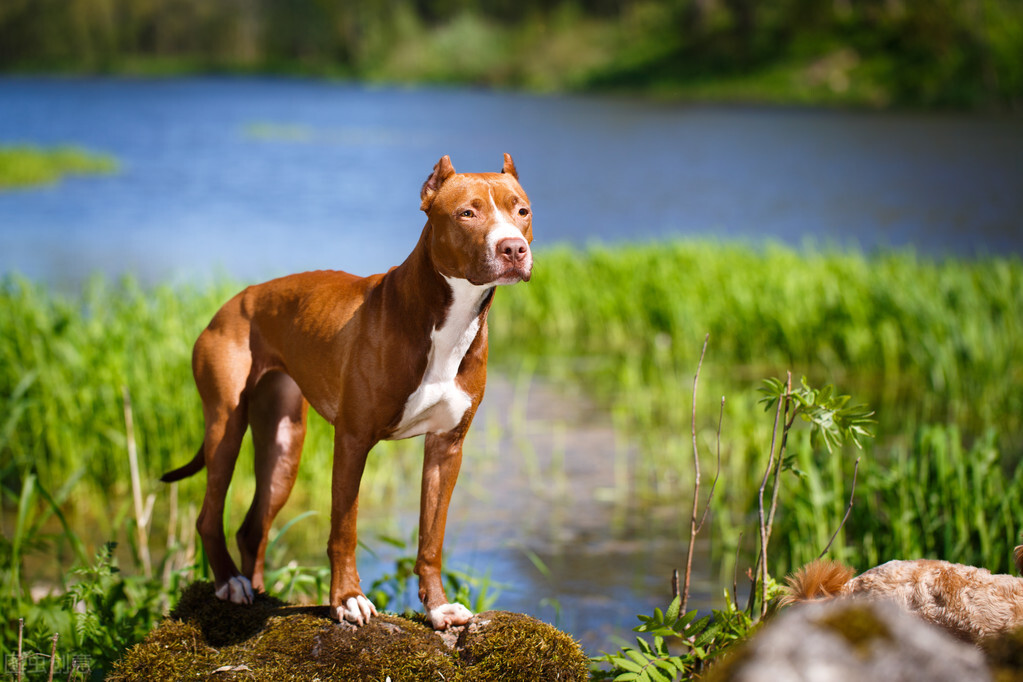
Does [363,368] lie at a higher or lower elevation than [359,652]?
higher

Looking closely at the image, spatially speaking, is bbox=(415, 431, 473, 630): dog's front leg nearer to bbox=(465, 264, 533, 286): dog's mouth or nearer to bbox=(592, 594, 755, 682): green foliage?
bbox=(592, 594, 755, 682): green foliage

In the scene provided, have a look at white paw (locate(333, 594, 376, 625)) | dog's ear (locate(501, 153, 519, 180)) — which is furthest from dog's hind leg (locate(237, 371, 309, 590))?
dog's ear (locate(501, 153, 519, 180))

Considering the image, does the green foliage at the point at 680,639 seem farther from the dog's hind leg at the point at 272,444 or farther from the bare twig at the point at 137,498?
the bare twig at the point at 137,498

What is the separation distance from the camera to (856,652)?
1.15 meters

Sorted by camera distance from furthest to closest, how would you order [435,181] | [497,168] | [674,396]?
[497,168] → [674,396] → [435,181]

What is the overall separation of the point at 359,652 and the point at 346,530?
31cm

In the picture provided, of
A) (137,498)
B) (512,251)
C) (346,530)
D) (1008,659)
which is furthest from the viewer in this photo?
(137,498)

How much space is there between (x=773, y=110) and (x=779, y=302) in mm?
40881

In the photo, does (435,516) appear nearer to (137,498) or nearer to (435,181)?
(435,181)

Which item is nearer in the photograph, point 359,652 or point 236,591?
point 359,652


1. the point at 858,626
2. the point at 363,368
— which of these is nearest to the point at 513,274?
the point at 363,368

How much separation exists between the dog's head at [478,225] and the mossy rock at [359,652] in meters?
0.93

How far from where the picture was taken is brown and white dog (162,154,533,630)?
221 cm

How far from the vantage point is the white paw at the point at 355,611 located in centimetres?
245
